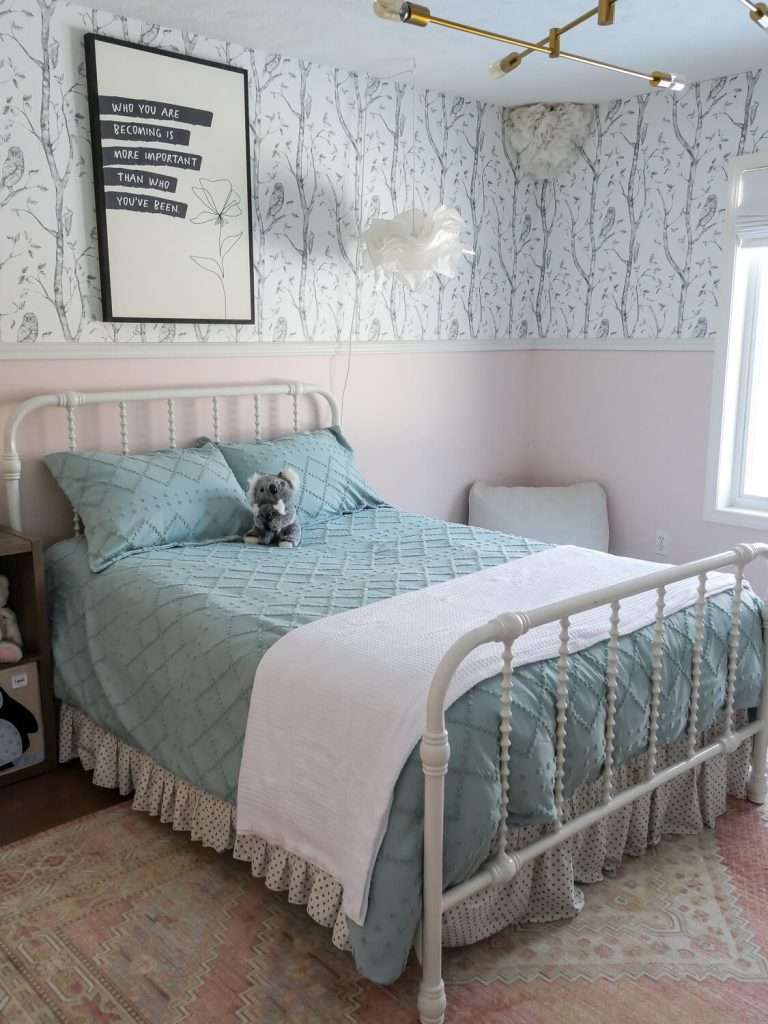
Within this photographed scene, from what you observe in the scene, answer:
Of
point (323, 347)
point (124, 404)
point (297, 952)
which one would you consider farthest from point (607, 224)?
point (297, 952)

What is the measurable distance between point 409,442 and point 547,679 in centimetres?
227

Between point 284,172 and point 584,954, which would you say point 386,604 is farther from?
point 284,172

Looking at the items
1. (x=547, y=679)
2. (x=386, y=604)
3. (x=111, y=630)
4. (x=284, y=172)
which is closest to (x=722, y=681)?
(x=547, y=679)

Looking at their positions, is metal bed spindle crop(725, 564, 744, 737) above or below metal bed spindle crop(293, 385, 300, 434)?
below

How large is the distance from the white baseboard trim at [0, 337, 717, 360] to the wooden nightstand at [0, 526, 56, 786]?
24.2 inches

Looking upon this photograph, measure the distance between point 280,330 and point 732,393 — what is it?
1930 millimetres

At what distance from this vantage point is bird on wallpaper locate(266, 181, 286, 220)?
342 cm

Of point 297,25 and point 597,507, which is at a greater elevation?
point 297,25

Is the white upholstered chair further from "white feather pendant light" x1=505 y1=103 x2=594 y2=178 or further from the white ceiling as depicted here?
the white ceiling

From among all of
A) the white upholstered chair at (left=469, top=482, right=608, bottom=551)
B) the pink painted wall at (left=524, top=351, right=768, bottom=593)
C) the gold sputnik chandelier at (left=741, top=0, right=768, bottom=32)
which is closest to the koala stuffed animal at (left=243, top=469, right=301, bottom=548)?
the white upholstered chair at (left=469, top=482, right=608, bottom=551)

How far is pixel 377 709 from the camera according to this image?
5.94ft

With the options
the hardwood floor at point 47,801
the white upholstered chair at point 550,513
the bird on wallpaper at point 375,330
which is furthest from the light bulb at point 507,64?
the white upholstered chair at point 550,513

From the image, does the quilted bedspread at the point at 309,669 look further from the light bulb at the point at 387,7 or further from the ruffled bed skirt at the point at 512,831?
the light bulb at the point at 387,7

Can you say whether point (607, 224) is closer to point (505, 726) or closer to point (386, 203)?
point (386, 203)
